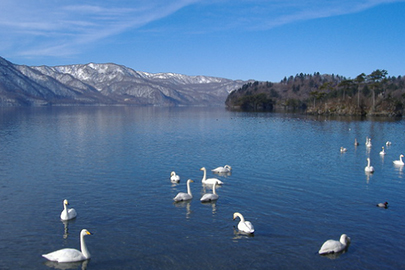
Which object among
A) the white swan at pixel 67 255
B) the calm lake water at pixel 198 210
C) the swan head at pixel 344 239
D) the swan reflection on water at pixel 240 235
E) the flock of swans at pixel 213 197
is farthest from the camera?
the flock of swans at pixel 213 197

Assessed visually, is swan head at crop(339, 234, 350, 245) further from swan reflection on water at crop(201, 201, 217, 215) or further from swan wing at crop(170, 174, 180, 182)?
swan wing at crop(170, 174, 180, 182)

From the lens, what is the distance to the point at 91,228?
54.3ft

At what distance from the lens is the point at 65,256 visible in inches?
524

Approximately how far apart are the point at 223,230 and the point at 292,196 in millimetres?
6816

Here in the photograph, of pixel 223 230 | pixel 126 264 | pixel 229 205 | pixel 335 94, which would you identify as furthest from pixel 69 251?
pixel 335 94

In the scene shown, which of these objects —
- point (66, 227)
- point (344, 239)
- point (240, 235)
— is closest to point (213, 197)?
point (240, 235)

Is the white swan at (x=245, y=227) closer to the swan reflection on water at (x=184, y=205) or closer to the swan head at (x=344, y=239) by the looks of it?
the swan reflection on water at (x=184, y=205)

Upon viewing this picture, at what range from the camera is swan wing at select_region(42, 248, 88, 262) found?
43.6ft

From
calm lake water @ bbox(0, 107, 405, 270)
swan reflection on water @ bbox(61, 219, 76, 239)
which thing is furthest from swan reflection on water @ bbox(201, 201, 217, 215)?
swan reflection on water @ bbox(61, 219, 76, 239)

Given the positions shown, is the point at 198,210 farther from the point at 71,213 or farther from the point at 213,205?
the point at 71,213

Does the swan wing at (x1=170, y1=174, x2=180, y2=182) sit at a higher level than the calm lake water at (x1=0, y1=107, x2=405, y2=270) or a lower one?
higher

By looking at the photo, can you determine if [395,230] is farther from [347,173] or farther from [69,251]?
[69,251]

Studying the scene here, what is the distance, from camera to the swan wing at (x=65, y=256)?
1330 centimetres

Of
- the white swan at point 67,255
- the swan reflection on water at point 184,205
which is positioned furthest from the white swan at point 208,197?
the white swan at point 67,255
